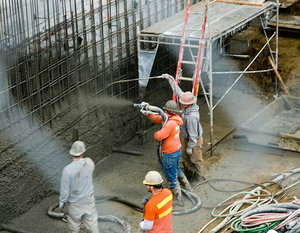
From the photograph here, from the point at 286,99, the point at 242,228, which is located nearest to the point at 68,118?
the point at 242,228

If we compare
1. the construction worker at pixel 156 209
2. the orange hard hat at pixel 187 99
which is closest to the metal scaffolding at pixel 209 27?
the orange hard hat at pixel 187 99

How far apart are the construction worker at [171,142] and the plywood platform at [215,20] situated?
192cm

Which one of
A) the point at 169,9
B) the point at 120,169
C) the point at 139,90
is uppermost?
the point at 169,9

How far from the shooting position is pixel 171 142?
9.81 m

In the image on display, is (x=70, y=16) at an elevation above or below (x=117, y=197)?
above

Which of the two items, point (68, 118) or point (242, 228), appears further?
point (68, 118)

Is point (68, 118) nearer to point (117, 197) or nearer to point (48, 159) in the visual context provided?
point (48, 159)

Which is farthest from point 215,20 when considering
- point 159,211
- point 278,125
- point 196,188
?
point 159,211

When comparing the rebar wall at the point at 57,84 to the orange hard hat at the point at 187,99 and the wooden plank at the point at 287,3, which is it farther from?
the wooden plank at the point at 287,3

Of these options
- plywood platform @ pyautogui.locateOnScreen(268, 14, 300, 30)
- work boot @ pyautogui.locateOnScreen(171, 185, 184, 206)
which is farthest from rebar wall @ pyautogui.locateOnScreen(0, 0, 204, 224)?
plywood platform @ pyautogui.locateOnScreen(268, 14, 300, 30)

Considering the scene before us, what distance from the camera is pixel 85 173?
8234 mm

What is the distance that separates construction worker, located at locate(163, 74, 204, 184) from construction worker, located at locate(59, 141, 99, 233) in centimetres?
253

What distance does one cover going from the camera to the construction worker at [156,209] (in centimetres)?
746

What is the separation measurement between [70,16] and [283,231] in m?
4.96
